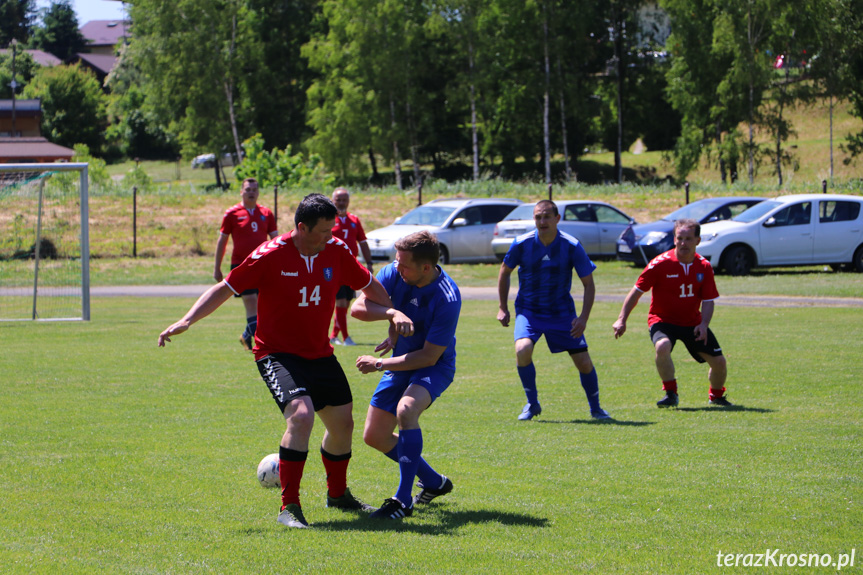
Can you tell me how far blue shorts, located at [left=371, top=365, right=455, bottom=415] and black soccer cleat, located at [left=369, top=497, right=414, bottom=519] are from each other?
1.92ft

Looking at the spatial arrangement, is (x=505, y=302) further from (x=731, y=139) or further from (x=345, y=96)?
(x=345, y=96)

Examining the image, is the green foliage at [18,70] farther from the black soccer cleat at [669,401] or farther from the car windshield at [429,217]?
the black soccer cleat at [669,401]

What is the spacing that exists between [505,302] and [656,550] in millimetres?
4312

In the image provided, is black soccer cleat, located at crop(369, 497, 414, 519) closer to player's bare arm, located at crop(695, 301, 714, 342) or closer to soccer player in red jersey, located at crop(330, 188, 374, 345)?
player's bare arm, located at crop(695, 301, 714, 342)

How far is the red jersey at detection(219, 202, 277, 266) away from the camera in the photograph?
1258cm

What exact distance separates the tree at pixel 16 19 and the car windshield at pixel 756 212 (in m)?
107

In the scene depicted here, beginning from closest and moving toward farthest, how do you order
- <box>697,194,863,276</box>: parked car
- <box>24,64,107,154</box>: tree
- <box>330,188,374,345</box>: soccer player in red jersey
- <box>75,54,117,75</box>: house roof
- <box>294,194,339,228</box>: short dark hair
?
1. <box>294,194,339,228</box>: short dark hair
2. <box>330,188,374,345</box>: soccer player in red jersey
3. <box>697,194,863,276</box>: parked car
4. <box>24,64,107,154</box>: tree
5. <box>75,54,117,75</box>: house roof

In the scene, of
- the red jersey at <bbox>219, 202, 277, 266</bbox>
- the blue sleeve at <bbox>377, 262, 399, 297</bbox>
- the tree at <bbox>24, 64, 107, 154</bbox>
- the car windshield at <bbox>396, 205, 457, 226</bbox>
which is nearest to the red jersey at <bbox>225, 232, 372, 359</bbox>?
the blue sleeve at <bbox>377, 262, 399, 297</bbox>

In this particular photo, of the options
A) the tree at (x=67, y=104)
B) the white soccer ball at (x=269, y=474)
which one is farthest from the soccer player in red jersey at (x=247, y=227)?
the tree at (x=67, y=104)

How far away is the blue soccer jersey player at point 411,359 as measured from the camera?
5355mm

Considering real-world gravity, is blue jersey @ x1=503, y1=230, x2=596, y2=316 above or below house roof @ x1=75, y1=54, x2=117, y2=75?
below

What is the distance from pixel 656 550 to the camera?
455 centimetres

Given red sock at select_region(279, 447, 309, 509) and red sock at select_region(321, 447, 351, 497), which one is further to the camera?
red sock at select_region(321, 447, 351, 497)

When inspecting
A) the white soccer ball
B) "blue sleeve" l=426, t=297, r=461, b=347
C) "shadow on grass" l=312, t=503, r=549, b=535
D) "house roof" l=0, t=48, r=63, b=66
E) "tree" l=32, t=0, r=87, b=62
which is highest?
"tree" l=32, t=0, r=87, b=62
